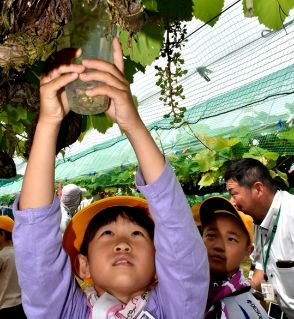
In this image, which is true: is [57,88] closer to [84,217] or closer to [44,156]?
[44,156]

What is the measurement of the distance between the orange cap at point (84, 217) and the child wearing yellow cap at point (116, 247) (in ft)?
0.35

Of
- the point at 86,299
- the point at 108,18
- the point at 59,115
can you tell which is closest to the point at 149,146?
the point at 59,115

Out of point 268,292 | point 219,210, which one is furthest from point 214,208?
point 268,292

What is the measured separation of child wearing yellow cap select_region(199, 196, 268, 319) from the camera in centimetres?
161

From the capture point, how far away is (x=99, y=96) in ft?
2.52

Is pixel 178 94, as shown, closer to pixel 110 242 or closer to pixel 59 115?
pixel 110 242

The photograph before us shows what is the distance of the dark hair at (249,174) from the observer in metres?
3.21

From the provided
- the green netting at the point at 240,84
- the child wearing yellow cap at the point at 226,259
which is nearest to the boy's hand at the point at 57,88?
the child wearing yellow cap at the point at 226,259

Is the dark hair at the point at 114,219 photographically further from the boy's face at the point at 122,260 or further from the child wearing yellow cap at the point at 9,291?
the child wearing yellow cap at the point at 9,291

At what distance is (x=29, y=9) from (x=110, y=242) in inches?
28.0

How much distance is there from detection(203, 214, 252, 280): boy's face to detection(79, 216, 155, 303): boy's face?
2.58ft

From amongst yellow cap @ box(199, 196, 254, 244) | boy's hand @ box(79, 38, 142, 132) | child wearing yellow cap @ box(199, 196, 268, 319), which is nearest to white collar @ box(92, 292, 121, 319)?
boy's hand @ box(79, 38, 142, 132)

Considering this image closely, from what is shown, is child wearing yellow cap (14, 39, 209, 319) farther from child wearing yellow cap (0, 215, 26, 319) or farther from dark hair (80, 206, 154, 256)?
child wearing yellow cap (0, 215, 26, 319)

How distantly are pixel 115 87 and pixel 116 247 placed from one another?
484mm
